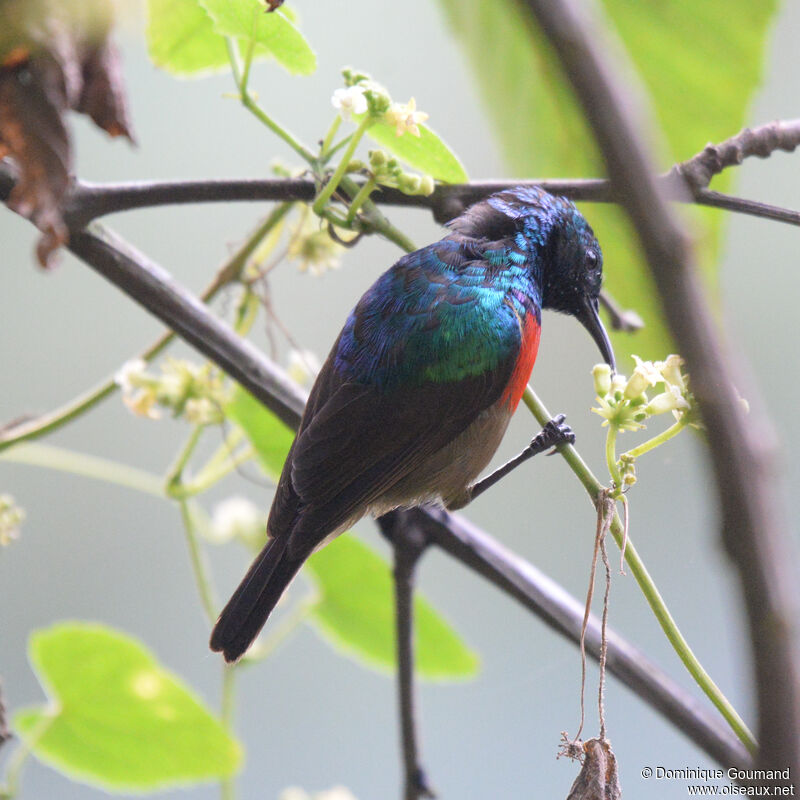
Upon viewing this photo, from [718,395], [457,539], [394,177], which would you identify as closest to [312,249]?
[394,177]

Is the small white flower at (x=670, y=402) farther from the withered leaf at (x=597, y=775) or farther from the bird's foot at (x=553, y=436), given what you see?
the withered leaf at (x=597, y=775)

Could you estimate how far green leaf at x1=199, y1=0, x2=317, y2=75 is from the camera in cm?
114

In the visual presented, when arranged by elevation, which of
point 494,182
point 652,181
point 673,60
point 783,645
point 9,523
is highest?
point 673,60

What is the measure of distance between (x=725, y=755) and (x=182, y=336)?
0.96 m

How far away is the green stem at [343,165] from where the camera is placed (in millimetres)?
1130

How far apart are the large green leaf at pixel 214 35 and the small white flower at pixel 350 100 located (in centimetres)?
12

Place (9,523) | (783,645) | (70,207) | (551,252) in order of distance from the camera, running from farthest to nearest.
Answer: (551,252)
(9,523)
(70,207)
(783,645)

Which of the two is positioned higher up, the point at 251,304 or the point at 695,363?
the point at 251,304

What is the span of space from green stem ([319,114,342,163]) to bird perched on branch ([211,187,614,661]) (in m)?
0.25

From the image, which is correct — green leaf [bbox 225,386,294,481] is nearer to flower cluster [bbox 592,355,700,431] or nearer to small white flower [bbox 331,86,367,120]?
small white flower [bbox 331,86,367,120]

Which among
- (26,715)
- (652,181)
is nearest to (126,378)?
(26,715)

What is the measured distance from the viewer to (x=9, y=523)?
4.47 feet

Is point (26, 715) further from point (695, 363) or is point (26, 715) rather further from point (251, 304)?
point (695, 363)

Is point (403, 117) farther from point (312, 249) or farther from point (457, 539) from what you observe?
point (457, 539)
